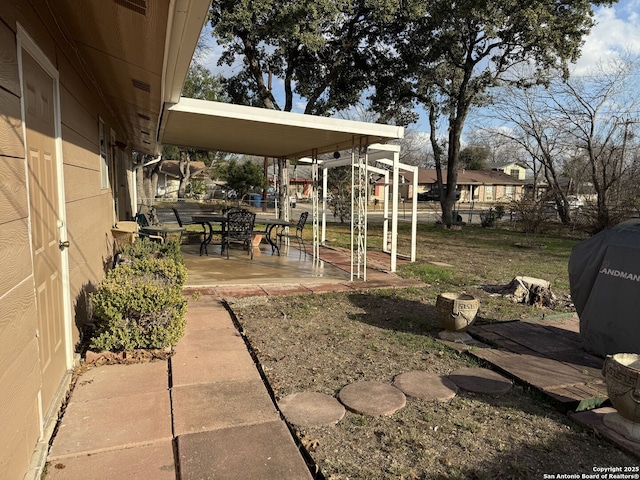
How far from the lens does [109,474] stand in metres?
2.11

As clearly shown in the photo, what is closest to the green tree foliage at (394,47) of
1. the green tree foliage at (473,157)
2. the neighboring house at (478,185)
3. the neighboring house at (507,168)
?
the neighboring house at (478,185)

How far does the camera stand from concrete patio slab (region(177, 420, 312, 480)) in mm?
2154

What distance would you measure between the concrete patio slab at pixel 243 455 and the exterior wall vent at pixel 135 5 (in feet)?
7.54

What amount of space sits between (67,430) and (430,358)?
281cm

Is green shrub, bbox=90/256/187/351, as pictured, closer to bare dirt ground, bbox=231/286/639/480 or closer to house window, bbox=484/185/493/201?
bare dirt ground, bbox=231/286/639/480

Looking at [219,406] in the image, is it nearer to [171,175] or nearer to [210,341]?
[210,341]

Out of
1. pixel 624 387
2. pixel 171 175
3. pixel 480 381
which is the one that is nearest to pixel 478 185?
pixel 171 175

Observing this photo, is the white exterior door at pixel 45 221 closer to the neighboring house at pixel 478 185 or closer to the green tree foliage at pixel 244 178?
the green tree foliage at pixel 244 178

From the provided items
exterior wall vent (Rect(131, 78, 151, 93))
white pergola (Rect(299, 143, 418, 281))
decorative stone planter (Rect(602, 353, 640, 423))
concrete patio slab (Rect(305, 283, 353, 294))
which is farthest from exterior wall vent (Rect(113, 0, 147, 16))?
concrete patio slab (Rect(305, 283, 353, 294))

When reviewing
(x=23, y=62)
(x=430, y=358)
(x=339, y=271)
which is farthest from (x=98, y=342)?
(x=339, y=271)

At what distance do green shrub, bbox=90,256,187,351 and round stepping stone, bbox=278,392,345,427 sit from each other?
121 centimetres

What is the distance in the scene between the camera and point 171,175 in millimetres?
38250

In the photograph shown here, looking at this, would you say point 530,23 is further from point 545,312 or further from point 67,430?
point 67,430

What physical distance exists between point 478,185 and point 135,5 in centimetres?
4635
